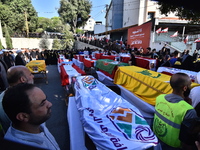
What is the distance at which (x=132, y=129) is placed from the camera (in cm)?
183

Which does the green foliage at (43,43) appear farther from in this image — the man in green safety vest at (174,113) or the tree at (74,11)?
the man in green safety vest at (174,113)

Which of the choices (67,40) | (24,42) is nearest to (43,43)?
(24,42)

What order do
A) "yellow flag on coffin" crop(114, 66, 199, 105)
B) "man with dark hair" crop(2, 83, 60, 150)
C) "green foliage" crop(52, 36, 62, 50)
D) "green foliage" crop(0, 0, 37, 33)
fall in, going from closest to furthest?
1. "man with dark hair" crop(2, 83, 60, 150)
2. "yellow flag on coffin" crop(114, 66, 199, 105)
3. "green foliage" crop(52, 36, 62, 50)
4. "green foliage" crop(0, 0, 37, 33)

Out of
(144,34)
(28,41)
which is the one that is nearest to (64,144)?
(144,34)

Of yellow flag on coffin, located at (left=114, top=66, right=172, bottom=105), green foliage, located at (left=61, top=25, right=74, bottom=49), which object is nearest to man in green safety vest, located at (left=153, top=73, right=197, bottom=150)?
yellow flag on coffin, located at (left=114, top=66, right=172, bottom=105)

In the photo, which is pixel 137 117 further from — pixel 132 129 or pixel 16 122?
pixel 16 122

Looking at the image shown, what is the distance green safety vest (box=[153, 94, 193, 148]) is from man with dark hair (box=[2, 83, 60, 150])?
1.44 metres

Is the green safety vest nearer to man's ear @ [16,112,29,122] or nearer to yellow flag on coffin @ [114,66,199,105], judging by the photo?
yellow flag on coffin @ [114,66,199,105]

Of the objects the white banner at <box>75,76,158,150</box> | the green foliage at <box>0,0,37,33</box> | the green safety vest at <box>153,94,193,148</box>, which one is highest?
the green foliage at <box>0,0,37,33</box>

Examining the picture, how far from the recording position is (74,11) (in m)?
29.4

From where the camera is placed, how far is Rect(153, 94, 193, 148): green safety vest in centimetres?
151

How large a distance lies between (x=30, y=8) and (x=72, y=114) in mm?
36337

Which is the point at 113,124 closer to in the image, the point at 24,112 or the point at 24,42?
the point at 24,112

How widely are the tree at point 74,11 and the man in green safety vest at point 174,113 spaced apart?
105ft
